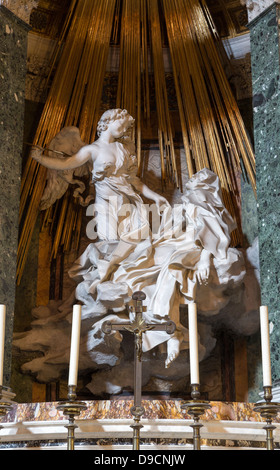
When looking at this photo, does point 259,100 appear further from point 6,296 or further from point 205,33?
point 6,296

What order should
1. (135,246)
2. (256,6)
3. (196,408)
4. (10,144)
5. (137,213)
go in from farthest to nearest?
(137,213), (135,246), (256,6), (10,144), (196,408)

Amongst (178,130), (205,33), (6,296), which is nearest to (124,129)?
(178,130)

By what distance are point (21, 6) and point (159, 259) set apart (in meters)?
2.36

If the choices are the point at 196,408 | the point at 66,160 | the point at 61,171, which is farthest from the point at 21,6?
the point at 196,408

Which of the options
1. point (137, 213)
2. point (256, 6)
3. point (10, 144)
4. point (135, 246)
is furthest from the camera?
point (137, 213)

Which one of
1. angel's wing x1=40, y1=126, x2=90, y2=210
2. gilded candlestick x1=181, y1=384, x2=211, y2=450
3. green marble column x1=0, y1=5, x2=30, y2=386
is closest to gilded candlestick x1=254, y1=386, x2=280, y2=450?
gilded candlestick x1=181, y1=384, x2=211, y2=450

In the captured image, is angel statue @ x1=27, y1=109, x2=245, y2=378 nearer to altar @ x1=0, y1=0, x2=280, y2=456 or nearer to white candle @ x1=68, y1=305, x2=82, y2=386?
altar @ x1=0, y1=0, x2=280, y2=456

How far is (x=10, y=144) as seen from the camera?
6547 mm

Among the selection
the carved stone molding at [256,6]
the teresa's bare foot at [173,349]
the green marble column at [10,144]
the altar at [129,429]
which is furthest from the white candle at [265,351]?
the carved stone molding at [256,6]

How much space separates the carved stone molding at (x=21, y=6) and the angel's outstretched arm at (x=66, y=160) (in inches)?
44.7

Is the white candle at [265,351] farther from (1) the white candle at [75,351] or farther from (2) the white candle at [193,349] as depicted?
(1) the white candle at [75,351]

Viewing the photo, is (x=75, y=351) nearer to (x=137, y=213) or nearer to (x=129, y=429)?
(x=129, y=429)

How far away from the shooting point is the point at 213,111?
26.3ft

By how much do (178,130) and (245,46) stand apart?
1048mm
